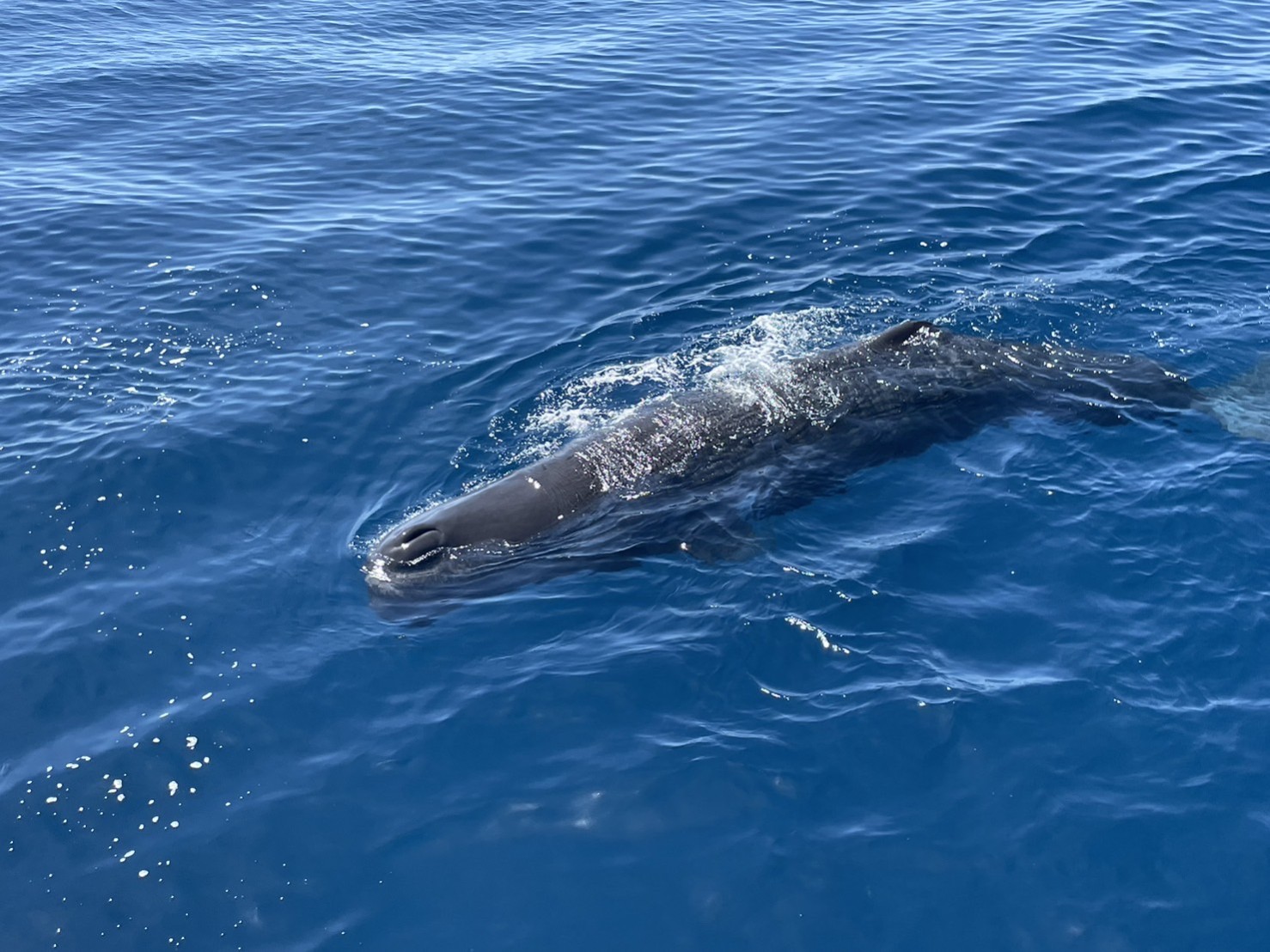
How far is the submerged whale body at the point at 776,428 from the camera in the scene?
1458 cm

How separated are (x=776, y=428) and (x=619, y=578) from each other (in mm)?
3223

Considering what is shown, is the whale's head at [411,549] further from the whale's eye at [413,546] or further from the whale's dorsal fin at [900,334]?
the whale's dorsal fin at [900,334]

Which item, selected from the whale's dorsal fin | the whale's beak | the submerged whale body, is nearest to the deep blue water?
the submerged whale body

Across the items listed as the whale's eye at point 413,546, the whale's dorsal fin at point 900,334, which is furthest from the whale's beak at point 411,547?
the whale's dorsal fin at point 900,334

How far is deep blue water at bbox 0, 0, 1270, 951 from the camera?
11102mm

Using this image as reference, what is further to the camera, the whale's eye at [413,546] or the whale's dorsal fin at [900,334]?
the whale's dorsal fin at [900,334]

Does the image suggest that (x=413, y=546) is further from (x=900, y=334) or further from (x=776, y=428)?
(x=900, y=334)

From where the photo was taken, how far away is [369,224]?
24562 millimetres

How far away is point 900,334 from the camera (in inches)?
656

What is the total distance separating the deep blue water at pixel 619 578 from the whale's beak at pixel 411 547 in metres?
0.63

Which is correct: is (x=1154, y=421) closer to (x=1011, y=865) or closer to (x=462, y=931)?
(x=1011, y=865)

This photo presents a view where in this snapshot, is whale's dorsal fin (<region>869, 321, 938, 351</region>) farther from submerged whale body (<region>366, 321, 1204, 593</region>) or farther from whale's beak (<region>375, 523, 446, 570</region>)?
whale's beak (<region>375, 523, 446, 570</region>)

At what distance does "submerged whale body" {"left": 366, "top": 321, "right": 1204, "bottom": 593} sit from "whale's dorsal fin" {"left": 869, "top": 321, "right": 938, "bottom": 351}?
0.8 inches

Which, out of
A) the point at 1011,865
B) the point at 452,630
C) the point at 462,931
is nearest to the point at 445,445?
the point at 452,630
